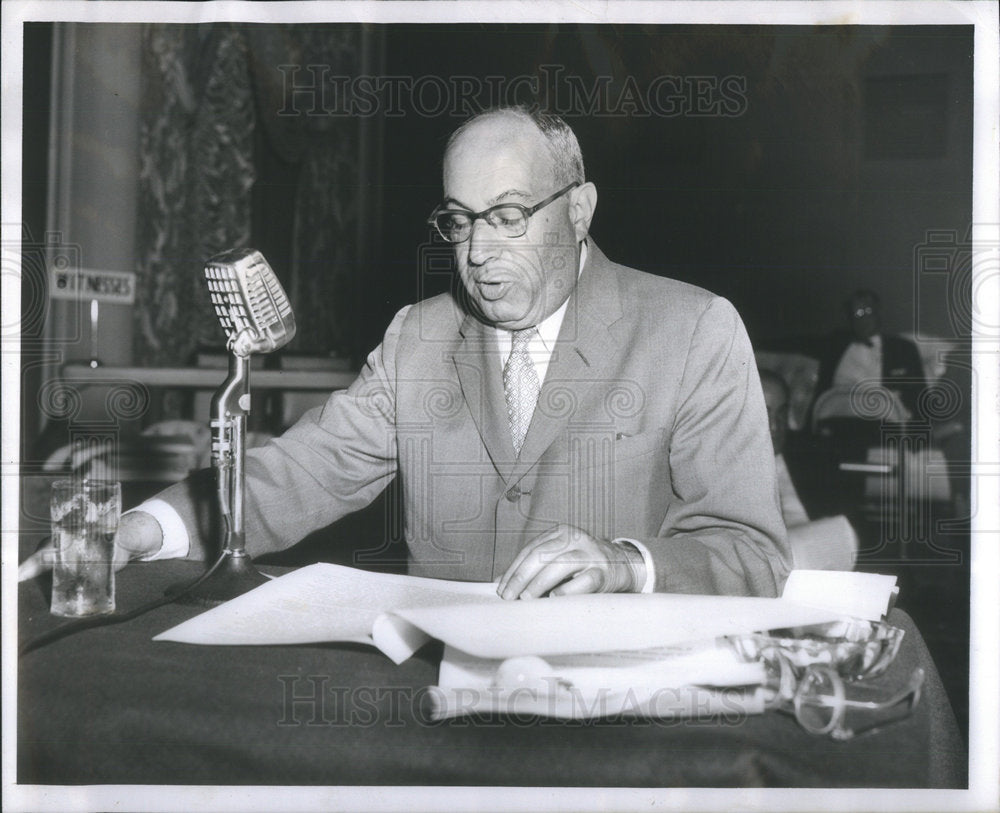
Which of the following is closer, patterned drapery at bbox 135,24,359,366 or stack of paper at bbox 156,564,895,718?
stack of paper at bbox 156,564,895,718

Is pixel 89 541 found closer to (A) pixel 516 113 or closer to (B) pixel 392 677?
(B) pixel 392 677

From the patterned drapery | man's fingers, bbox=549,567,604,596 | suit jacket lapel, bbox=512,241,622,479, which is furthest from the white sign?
man's fingers, bbox=549,567,604,596

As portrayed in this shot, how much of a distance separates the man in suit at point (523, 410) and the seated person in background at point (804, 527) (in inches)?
7.0

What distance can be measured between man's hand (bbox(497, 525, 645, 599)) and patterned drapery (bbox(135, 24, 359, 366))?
542 mm

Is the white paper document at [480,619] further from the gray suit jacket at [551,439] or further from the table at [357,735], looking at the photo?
the gray suit jacket at [551,439]

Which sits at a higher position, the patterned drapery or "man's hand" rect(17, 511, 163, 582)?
the patterned drapery

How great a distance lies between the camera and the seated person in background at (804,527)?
1216 millimetres

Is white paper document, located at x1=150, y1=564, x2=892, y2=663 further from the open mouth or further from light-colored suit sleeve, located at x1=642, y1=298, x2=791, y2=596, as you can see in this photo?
the open mouth

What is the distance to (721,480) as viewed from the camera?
3.32ft

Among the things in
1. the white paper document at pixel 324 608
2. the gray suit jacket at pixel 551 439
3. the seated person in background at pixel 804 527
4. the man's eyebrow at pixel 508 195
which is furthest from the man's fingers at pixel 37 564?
the seated person in background at pixel 804 527

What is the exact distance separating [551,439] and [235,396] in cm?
38

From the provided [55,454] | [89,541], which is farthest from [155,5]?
[89,541]

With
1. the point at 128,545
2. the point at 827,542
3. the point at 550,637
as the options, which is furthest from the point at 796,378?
the point at 128,545

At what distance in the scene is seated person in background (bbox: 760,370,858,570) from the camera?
3.99ft
